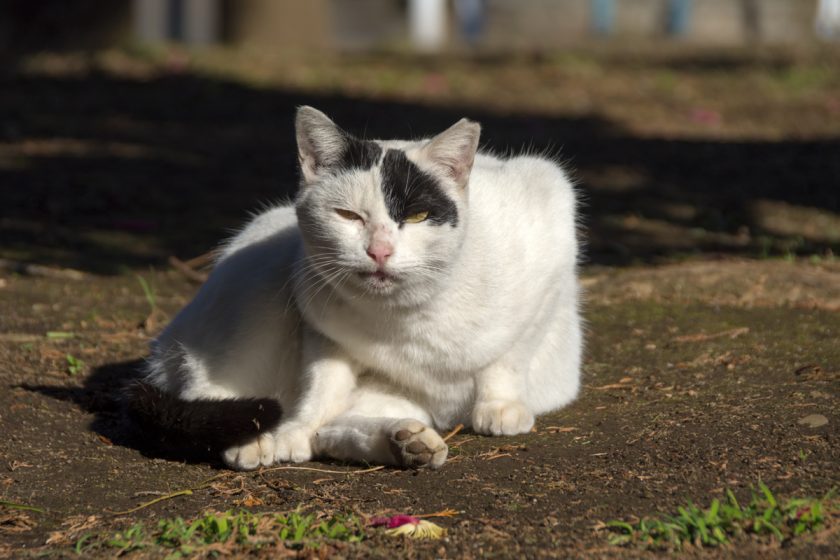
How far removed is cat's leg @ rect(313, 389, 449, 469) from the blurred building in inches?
407

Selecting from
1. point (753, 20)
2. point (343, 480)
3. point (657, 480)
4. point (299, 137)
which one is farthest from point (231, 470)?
point (753, 20)

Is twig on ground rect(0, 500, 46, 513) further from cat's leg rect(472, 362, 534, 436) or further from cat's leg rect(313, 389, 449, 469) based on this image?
cat's leg rect(472, 362, 534, 436)

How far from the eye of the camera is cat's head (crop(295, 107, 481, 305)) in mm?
3324

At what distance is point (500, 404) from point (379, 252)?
806 millimetres

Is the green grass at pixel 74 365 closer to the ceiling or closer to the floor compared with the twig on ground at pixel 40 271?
closer to the ceiling

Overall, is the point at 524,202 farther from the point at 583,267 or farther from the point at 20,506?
the point at 583,267

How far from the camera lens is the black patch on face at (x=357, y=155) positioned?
3.48m

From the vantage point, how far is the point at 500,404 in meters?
3.73

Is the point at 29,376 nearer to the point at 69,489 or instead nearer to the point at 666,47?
the point at 69,489

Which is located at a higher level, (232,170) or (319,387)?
(319,387)

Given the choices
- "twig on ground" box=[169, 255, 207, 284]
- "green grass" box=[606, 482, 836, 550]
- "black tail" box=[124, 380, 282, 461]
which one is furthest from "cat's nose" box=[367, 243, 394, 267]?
"twig on ground" box=[169, 255, 207, 284]

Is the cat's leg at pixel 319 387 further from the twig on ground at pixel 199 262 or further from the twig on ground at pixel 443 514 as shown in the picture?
the twig on ground at pixel 199 262

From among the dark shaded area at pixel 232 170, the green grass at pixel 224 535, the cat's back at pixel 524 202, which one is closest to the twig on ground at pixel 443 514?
Answer: the green grass at pixel 224 535

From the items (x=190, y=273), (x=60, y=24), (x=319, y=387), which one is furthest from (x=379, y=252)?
(x=60, y=24)
